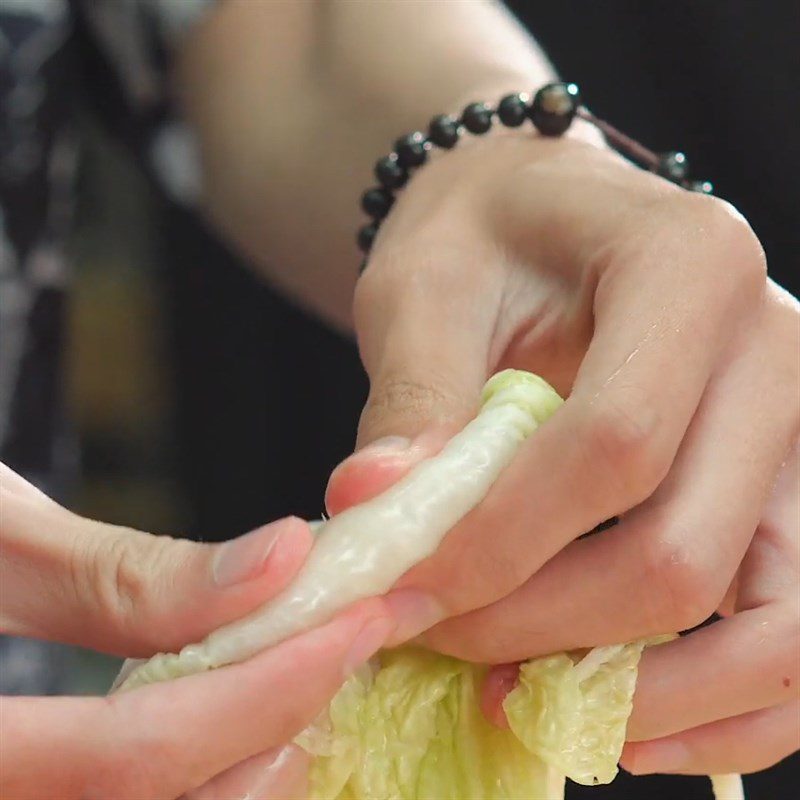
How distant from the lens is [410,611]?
0.92 meters

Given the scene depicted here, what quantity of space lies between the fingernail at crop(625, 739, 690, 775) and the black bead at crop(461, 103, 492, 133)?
75 centimetres

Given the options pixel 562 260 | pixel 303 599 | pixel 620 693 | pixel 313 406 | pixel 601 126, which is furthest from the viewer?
pixel 313 406

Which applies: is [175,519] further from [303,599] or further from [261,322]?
[303,599]

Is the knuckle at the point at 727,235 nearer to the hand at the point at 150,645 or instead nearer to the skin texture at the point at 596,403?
the skin texture at the point at 596,403

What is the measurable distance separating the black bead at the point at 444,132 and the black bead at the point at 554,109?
0.34ft

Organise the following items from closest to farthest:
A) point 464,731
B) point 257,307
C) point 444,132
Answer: point 464,731
point 444,132
point 257,307

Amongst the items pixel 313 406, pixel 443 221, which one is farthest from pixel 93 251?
pixel 443 221

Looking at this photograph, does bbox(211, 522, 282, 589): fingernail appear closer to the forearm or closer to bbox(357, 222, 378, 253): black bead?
bbox(357, 222, 378, 253): black bead

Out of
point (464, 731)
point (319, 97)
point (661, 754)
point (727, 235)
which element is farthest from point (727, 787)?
point (319, 97)

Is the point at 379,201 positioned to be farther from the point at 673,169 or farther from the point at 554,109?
the point at 673,169

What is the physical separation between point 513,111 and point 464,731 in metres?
0.73

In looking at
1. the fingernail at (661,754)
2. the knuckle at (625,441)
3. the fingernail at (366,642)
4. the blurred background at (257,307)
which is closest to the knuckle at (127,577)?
the fingernail at (366,642)

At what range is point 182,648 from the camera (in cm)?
85

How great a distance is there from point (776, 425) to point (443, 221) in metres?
0.43
